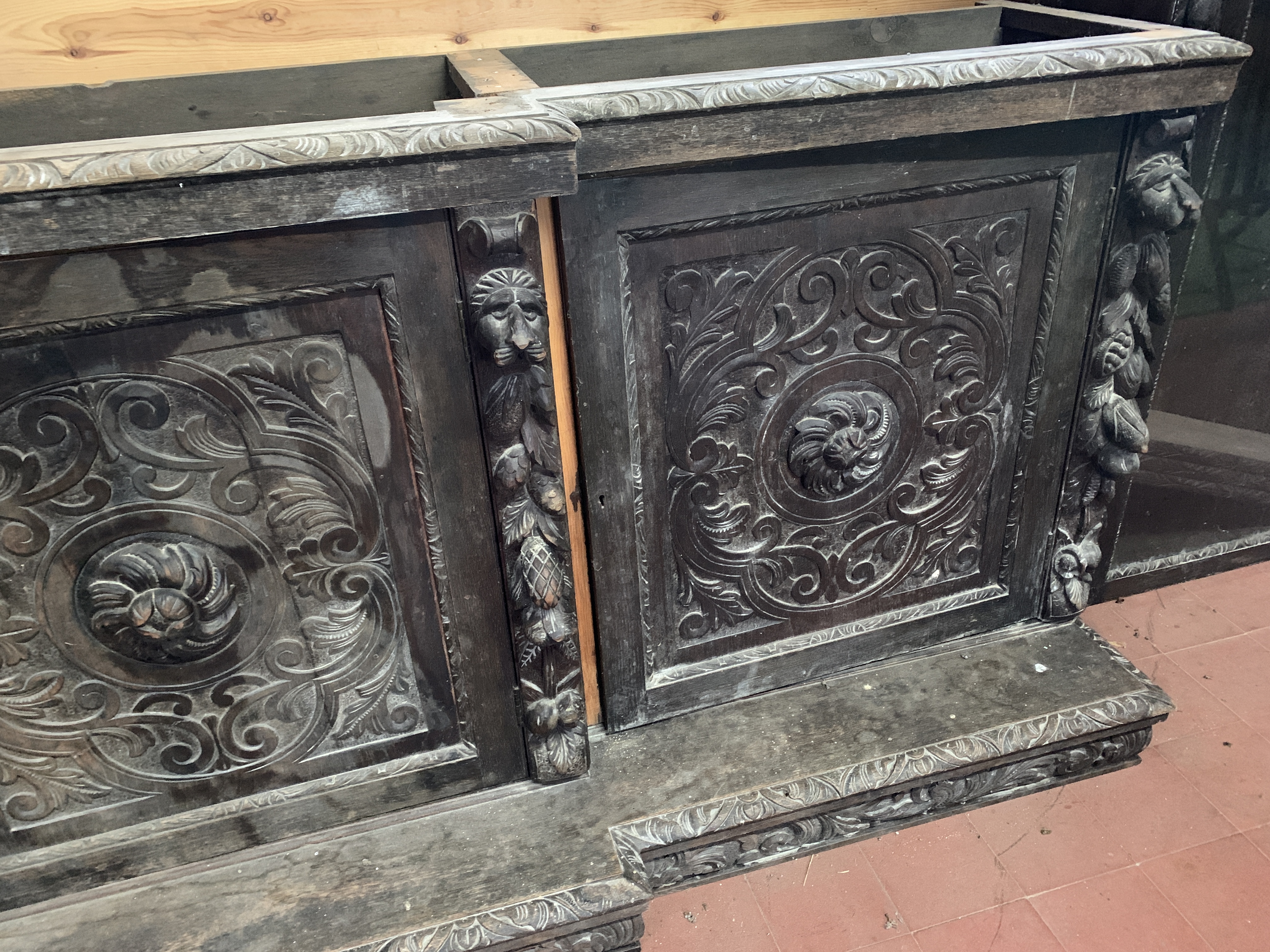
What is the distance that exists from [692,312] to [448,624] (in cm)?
58

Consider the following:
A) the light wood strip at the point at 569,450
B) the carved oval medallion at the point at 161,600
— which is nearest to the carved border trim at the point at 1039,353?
the light wood strip at the point at 569,450

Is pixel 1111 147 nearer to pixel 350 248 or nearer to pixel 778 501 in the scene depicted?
pixel 778 501

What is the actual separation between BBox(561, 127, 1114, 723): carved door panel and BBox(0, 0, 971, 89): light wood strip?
0.47 m

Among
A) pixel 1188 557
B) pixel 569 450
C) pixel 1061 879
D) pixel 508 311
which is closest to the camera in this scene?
pixel 508 311

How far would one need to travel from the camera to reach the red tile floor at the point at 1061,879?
1.47 metres

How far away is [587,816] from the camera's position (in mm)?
1489

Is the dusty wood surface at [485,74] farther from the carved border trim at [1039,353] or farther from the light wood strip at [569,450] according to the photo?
the carved border trim at [1039,353]

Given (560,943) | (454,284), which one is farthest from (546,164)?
(560,943)

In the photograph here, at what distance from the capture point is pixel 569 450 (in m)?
1.41

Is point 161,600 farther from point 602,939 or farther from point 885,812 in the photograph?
point 885,812

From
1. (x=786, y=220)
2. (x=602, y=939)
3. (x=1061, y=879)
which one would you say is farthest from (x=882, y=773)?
(x=786, y=220)

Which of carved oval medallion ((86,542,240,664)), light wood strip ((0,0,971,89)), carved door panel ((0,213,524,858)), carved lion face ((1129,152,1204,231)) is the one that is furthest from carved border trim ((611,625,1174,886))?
light wood strip ((0,0,971,89))

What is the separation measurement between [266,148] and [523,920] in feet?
3.53

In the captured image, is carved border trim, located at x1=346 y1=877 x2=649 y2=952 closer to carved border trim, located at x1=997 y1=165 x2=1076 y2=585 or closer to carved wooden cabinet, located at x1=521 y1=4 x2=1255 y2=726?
carved wooden cabinet, located at x1=521 y1=4 x2=1255 y2=726
